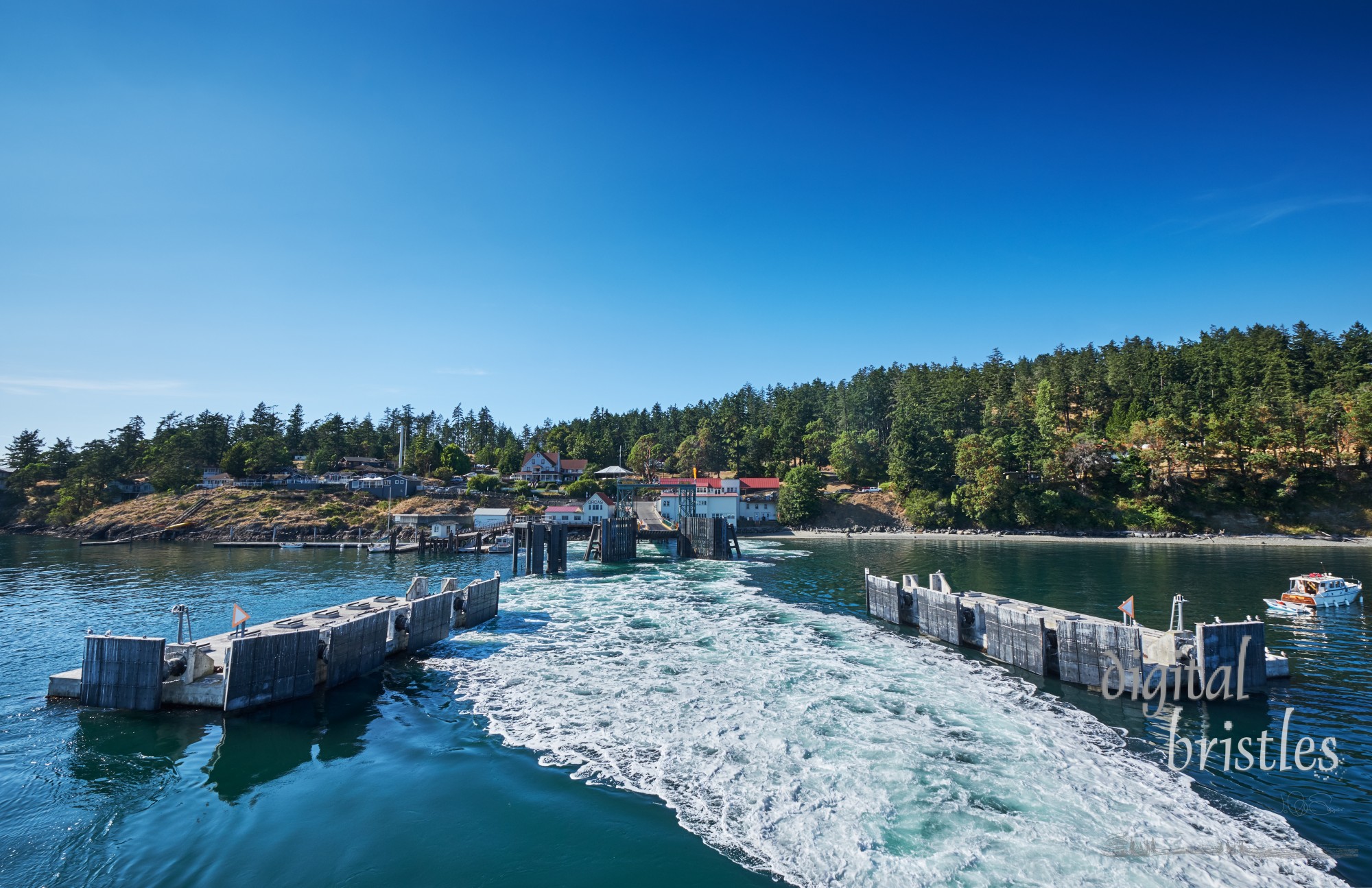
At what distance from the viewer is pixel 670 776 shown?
14.0 meters

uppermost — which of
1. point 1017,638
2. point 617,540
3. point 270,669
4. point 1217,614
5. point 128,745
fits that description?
point 270,669

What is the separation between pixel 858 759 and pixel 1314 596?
35566 mm

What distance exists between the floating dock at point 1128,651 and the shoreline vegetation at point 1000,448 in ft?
207

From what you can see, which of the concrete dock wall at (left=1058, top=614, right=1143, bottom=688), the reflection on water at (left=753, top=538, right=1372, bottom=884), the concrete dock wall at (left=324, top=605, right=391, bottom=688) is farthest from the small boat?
the concrete dock wall at (left=324, top=605, right=391, bottom=688)

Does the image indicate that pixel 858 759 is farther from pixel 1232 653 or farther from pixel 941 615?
pixel 1232 653

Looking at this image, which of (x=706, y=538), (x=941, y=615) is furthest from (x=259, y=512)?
(x=941, y=615)

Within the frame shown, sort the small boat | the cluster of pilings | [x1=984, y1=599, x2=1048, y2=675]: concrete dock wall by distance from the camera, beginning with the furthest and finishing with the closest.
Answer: the cluster of pilings, the small boat, [x1=984, y1=599, x2=1048, y2=675]: concrete dock wall

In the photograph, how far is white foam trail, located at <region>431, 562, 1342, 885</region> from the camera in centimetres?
1055

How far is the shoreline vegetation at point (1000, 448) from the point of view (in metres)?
73.4

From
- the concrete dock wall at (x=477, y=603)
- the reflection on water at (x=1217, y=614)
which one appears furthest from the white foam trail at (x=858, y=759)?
the concrete dock wall at (x=477, y=603)

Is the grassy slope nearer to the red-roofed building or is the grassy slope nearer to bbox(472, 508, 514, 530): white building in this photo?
bbox(472, 508, 514, 530): white building

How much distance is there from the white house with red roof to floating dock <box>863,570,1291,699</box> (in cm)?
9821

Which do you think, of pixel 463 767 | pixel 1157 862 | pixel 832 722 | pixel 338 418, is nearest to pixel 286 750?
pixel 463 767

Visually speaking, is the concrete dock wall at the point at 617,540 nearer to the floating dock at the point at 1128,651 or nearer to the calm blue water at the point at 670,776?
the calm blue water at the point at 670,776
